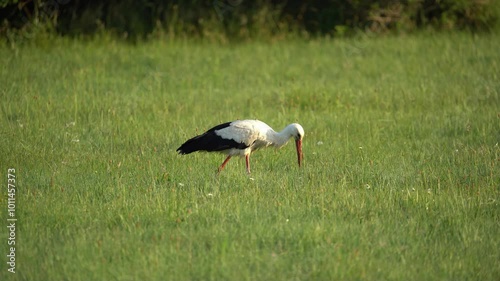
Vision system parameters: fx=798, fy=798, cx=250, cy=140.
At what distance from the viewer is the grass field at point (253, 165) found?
552 centimetres

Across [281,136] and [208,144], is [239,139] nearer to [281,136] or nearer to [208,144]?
[208,144]

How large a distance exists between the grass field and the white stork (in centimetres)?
21

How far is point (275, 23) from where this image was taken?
16.4 m

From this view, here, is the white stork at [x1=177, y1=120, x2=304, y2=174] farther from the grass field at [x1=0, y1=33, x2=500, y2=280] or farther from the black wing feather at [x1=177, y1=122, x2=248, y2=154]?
the grass field at [x1=0, y1=33, x2=500, y2=280]

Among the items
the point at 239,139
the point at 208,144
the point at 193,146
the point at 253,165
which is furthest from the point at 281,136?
the point at 193,146

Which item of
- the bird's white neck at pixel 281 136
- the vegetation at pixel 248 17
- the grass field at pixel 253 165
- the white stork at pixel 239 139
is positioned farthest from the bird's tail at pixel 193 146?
the vegetation at pixel 248 17

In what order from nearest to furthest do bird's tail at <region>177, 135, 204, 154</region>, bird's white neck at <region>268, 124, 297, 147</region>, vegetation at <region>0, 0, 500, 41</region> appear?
bird's tail at <region>177, 135, 204, 154</region>, bird's white neck at <region>268, 124, 297, 147</region>, vegetation at <region>0, 0, 500, 41</region>

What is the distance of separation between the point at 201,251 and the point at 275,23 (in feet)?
37.1

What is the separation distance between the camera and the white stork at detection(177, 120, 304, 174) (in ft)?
25.6

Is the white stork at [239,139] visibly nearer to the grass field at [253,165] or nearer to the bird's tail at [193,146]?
the bird's tail at [193,146]

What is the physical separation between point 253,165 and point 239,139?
565 millimetres

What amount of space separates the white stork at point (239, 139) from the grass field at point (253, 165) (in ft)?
0.70

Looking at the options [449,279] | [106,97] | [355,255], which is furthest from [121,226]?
[106,97]

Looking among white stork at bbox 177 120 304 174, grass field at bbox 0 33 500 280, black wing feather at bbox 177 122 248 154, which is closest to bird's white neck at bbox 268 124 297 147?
white stork at bbox 177 120 304 174
